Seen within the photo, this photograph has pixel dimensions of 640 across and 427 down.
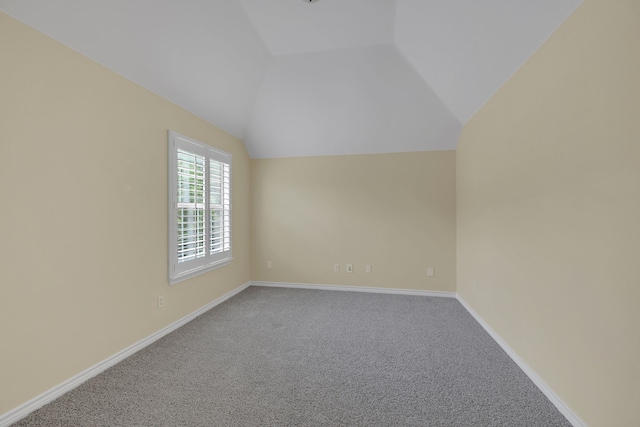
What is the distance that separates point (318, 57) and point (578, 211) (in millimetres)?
2738

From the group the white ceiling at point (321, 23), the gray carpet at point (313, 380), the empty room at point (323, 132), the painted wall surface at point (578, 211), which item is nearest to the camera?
the painted wall surface at point (578, 211)

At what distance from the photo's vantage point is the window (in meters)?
2.74

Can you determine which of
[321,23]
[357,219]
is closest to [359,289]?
[357,219]

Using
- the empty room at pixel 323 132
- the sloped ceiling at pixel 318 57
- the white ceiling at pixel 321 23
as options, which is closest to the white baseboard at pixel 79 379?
the empty room at pixel 323 132

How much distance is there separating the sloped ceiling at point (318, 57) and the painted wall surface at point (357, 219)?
0.92 ft

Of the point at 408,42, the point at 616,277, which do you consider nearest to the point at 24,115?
the point at 408,42

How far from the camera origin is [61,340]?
69.9 inches

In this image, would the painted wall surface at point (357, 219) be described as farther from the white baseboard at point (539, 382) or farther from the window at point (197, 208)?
the white baseboard at point (539, 382)

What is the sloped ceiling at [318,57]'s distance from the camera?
6.01 ft

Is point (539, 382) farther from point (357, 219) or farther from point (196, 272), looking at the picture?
point (196, 272)

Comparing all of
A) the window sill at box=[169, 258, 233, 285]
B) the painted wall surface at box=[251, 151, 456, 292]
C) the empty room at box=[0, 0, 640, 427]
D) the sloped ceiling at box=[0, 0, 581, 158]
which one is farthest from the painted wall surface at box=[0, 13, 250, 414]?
the painted wall surface at box=[251, 151, 456, 292]

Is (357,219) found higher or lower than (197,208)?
lower

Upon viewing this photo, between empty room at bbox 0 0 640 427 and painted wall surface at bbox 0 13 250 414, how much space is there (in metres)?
0.01

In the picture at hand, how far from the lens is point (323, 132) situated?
153 inches
